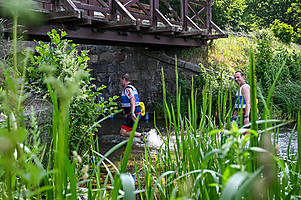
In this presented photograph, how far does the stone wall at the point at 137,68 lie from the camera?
36.6ft

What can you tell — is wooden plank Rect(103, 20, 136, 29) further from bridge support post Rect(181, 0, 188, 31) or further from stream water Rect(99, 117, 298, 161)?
bridge support post Rect(181, 0, 188, 31)

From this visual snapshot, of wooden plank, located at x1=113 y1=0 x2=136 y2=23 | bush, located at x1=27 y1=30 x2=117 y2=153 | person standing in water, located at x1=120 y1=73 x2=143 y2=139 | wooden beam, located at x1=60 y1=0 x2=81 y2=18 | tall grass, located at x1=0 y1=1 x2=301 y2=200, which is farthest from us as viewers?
wooden plank, located at x1=113 y1=0 x2=136 y2=23

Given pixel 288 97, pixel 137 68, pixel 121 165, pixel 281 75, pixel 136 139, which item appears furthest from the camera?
pixel 137 68

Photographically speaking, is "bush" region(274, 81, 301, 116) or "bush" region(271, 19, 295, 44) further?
"bush" region(271, 19, 295, 44)

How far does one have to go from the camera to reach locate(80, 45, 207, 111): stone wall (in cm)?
1115

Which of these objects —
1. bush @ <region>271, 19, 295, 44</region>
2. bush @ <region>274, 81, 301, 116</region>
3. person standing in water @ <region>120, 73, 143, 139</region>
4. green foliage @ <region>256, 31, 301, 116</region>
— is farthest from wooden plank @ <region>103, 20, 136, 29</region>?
bush @ <region>271, 19, 295, 44</region>

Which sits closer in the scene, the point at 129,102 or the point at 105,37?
the point at 129,102

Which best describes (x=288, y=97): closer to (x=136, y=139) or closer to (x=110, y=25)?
(x=136, y=139)

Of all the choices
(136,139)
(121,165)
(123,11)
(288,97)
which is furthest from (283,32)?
(121,165)

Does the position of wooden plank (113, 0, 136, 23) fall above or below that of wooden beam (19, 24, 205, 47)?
above

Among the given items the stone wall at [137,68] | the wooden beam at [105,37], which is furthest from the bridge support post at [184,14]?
the stone wall at [137,68]

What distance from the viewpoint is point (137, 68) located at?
37.2ft

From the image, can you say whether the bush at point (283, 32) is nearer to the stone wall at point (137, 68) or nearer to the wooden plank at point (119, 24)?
the stone wall at point (137, 68)

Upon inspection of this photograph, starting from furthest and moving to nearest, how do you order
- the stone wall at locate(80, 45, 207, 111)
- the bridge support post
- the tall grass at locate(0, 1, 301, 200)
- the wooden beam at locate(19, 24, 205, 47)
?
the stone wall at locate(80, 45, 207, 111)
the bridge support post
the wooden beam at locate(19, 24, 205, 47)
the tall grass at locate(0, 1, 301, 200)
